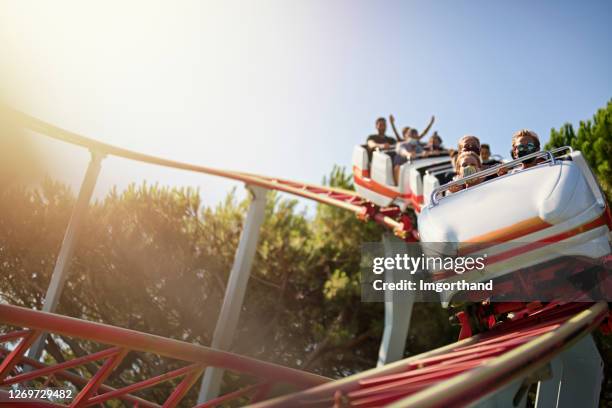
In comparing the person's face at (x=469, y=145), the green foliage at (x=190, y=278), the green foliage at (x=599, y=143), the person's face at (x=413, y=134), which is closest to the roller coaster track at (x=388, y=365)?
the person's face at (x=469, y=145)

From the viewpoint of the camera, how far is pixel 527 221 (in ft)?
9.82

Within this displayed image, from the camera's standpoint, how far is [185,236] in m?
12.2

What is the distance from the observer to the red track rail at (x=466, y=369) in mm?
1642

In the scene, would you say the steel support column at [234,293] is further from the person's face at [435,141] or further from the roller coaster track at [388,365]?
the roller coaster track at [388,365]

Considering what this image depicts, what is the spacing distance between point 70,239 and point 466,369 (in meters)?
5.59

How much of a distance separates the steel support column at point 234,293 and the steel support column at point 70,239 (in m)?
2.22

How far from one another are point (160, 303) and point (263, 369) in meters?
9.05

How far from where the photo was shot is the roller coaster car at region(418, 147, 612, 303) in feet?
9.55

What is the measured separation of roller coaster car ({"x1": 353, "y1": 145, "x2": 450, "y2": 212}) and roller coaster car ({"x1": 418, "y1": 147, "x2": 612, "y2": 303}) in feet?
9.73

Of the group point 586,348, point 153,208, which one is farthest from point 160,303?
point 586,348

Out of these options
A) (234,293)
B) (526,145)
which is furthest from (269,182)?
(526,145)

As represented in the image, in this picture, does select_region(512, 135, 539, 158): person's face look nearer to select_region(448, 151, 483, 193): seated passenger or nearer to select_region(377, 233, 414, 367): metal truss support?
select_region(448, 151, 483, 193): seated passenger

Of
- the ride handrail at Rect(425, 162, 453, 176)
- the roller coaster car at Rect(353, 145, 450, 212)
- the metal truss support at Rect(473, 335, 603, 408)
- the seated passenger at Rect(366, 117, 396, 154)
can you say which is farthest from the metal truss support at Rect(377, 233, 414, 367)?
the metal truss support at Rect(473, 335, 603, 408)

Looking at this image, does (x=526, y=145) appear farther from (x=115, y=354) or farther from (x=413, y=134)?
(x=413, y=134)
